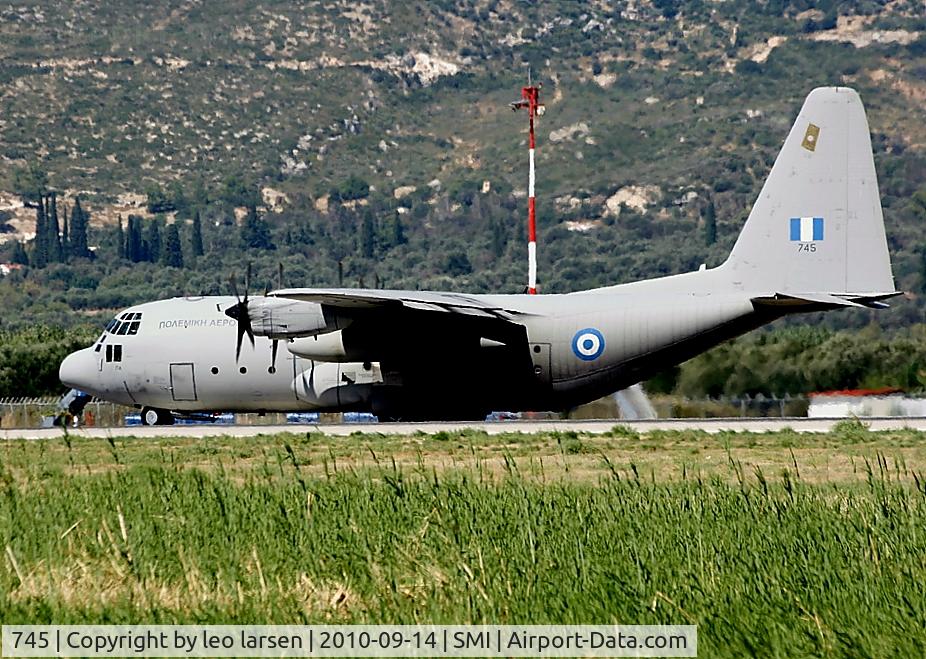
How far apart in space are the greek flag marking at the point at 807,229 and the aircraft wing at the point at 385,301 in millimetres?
6463

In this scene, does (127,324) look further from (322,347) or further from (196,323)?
(322,347)

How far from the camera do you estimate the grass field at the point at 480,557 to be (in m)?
11.8

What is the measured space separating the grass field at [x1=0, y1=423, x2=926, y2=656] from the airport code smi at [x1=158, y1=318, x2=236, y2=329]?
16.6 metres

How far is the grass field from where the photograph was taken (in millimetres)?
11820

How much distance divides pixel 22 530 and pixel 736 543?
673cm

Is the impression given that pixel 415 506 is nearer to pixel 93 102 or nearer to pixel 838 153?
pixel 838 153

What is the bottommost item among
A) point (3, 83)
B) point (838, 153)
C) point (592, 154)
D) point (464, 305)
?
point (464, 305)

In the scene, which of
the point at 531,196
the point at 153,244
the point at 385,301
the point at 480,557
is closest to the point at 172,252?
the point at 153,244

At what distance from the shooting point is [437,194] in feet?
586

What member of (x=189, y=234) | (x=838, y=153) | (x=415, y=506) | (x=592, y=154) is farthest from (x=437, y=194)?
(x=415, y=506)

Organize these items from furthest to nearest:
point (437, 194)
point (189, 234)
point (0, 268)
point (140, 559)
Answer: point (437, 194)
point (189, 234)
point (0, 268)
point (140, 559)

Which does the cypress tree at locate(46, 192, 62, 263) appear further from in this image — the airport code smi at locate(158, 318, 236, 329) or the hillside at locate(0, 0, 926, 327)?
the airport code smi at locate(158, 318, 236, 329)

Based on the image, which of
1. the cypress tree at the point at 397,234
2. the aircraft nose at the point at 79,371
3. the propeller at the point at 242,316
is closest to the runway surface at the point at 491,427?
the aircraft nose at the point at 79,371

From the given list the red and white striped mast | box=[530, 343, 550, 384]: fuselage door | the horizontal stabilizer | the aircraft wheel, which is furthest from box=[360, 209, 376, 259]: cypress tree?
the horizontal stabilizer
